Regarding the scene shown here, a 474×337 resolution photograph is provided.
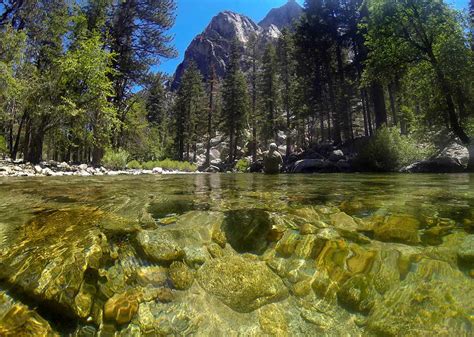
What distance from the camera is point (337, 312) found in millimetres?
2025

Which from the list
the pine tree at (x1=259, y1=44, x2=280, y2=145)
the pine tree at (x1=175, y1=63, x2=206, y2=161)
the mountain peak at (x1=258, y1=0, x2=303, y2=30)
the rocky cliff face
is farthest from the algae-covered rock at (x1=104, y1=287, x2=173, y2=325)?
the mountain peak at (x1=258, y1=0, x2=303, y2=30)

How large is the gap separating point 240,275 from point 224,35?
440 ft

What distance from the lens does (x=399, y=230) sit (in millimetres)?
2723

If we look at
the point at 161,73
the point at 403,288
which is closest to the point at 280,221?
the point at 403,288

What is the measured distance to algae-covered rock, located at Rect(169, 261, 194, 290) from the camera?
220 centimetres

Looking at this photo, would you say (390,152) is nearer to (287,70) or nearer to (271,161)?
(271,161)

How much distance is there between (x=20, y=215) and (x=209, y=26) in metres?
143

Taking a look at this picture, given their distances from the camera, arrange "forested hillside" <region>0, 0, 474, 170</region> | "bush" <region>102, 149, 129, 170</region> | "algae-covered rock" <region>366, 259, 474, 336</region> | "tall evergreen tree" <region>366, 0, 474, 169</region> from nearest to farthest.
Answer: "algae-covered rock" <region>366, 259, 474, 336</region> < "tall evergreen tree" <region>366, 0, 474, 169</region> < "forested hillside" <region>0, 0, 474, 170</region> < "bush" <region>102, 149, 129, 170</region>

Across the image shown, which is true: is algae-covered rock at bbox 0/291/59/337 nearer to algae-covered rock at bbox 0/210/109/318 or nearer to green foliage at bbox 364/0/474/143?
algae-covered rock at bbox 0/210/109/318

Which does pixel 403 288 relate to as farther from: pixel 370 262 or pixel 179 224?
pixel 179 224

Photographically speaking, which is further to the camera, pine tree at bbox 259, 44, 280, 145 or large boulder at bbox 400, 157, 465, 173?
pine tree at bbox 259, 44, 280, 145

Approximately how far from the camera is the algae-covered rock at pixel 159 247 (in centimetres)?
238

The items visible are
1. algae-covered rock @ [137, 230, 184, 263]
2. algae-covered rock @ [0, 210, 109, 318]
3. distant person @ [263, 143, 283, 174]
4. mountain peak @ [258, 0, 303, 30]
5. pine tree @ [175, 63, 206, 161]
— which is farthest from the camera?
mountain peak @ [258, 0, 303, 30]

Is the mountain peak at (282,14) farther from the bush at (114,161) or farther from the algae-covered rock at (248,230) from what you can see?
the algae-covered rock at (248,230)
